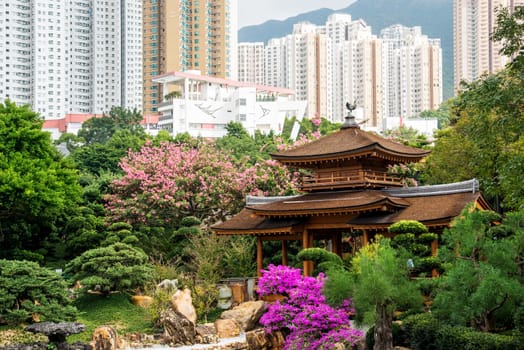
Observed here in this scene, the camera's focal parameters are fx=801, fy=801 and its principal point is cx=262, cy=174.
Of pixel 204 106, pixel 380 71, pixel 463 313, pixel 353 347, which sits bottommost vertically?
pixel 353 347

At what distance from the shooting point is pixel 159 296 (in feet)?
63.7

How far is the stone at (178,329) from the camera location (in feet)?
59.2

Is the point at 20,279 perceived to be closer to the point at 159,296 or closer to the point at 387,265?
the point at 159,296

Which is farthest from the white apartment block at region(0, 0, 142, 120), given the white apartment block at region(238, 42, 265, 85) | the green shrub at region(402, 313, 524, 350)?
the green shrub at region(402, 313, 524, 350)

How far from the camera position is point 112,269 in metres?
20.2

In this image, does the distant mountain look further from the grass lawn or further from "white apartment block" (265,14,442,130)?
the grass lawn

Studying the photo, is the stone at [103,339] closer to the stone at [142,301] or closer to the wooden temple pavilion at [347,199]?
the stone at [142,301]

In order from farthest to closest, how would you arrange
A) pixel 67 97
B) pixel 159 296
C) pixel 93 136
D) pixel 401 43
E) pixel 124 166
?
pixel 401 43 < pixel 67 97 < pixel 93 136 < pixel 124 166 < pixel 159 296

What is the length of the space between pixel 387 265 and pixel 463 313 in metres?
1.67

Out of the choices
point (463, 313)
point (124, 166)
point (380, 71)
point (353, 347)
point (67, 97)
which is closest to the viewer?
point (463, 313)

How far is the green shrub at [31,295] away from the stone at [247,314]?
3712 mm

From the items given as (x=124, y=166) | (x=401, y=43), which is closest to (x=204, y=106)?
(x=124, y=166)

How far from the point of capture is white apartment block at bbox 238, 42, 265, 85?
368 feet

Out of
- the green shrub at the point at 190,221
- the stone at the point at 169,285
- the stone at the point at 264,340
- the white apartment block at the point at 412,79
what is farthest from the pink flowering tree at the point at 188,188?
the white apartment block at the point at 412,79
